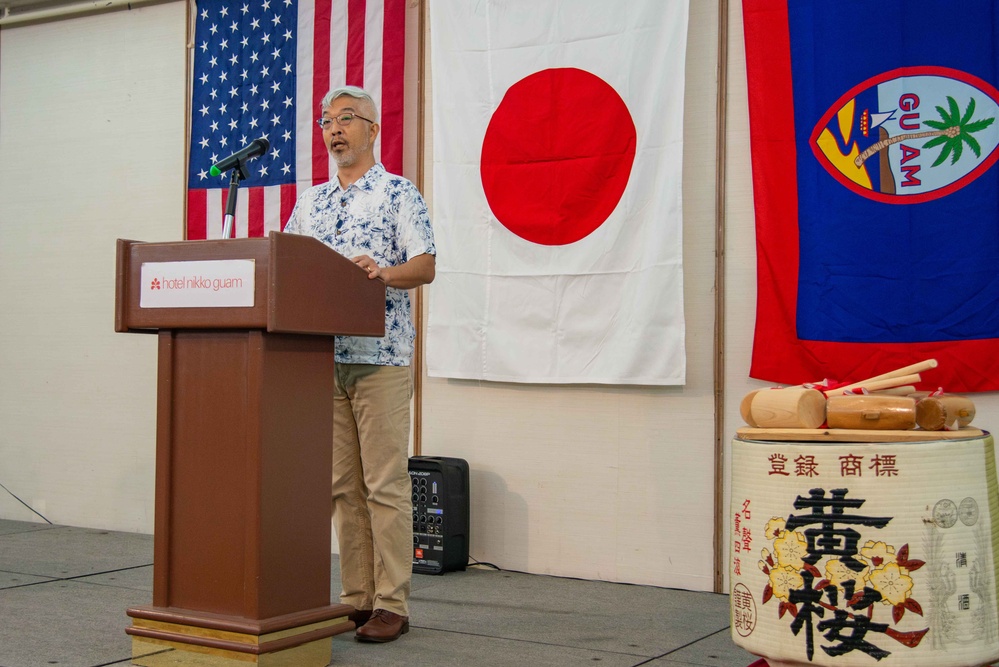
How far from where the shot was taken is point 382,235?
321cm

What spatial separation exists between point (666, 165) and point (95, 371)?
3.24 m

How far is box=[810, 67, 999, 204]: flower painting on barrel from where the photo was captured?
3.55 metres

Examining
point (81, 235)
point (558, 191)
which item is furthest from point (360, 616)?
point (81, 235)

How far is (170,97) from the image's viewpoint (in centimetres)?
541

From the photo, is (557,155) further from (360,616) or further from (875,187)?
(360,616)

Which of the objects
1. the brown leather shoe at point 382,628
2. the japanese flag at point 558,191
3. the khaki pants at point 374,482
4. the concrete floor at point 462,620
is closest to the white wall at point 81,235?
the concrete floor at point 462,620

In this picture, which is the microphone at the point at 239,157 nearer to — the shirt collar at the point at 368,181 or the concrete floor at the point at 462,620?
the shirt collar at the point at 368,181

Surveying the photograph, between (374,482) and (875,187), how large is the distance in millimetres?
2005

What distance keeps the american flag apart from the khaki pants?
1799 millimetres

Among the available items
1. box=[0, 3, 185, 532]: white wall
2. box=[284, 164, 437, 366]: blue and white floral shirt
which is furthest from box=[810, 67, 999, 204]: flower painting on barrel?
box=[0, 3, 185, 532]: white wall

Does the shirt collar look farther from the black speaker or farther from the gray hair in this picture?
the black speaker

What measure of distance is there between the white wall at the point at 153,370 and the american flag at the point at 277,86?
0.22m

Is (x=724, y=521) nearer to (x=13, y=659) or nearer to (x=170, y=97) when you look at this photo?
(x=13, y=659)

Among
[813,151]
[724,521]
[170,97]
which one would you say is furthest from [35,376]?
[813,151]
